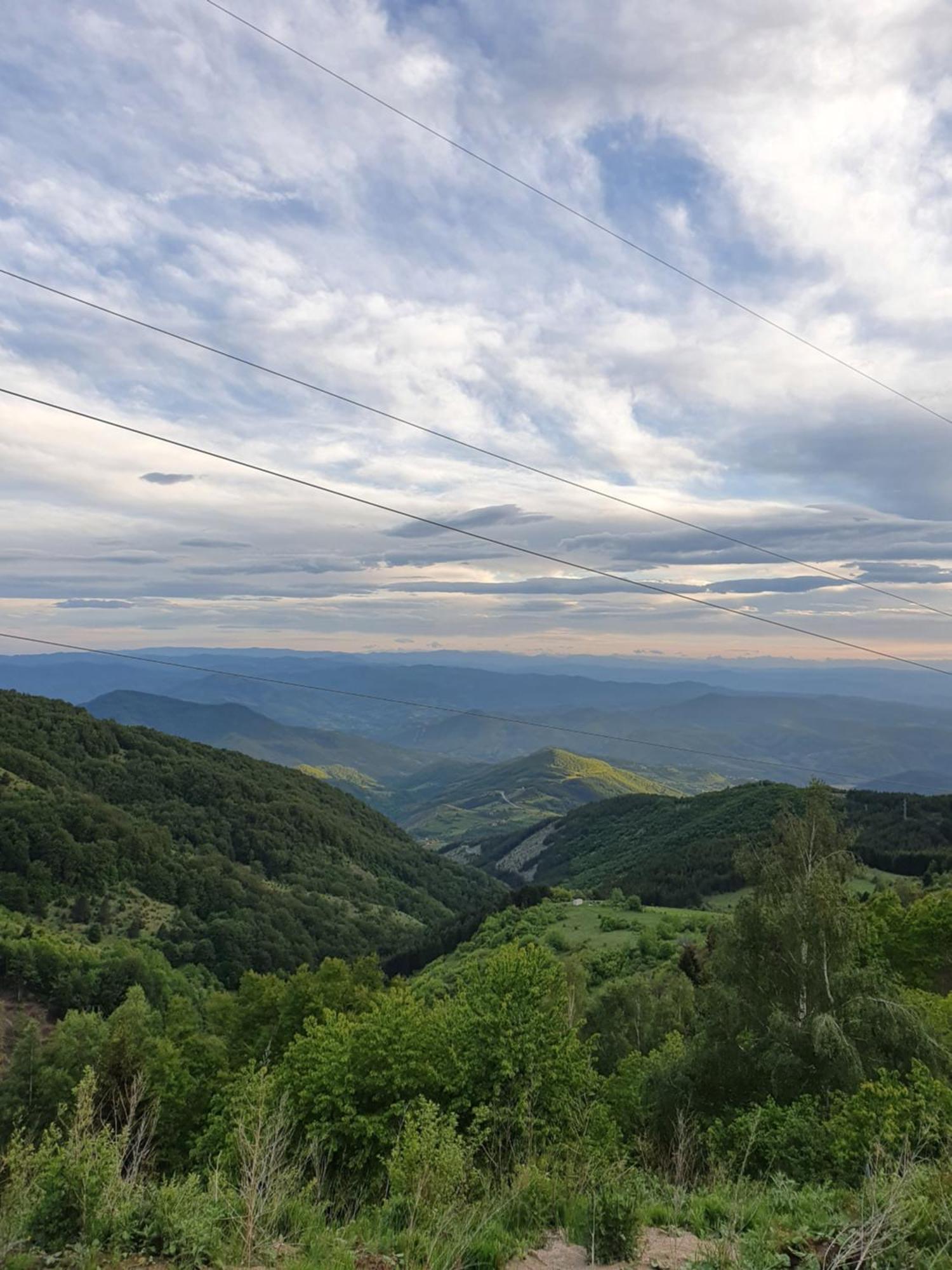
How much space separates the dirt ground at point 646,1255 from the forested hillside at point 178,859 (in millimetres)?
134992

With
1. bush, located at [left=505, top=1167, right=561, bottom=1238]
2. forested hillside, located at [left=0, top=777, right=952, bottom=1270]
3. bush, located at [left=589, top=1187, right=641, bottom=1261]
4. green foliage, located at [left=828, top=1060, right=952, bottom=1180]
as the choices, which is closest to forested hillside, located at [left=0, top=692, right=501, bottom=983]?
forested hillside, located at [left=0, top=777, right=952, bottom=1270]

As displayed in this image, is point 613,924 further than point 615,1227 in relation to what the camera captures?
Yes

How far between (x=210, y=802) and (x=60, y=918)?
240 ft

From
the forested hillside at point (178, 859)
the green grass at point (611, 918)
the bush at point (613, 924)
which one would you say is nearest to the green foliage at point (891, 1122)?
the green grass at point (611, 918)

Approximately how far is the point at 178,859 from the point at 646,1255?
172 meters

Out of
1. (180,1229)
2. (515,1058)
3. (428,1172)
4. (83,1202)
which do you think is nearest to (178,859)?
(515,1058)

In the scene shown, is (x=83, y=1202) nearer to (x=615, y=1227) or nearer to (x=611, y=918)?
(x=615, y=1227)

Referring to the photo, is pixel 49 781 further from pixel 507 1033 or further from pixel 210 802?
pixel 507 1033

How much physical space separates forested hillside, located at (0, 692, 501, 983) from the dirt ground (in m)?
135

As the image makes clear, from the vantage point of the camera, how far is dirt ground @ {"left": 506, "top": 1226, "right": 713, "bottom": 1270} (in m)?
9.08

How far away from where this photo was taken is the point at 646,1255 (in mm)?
9594

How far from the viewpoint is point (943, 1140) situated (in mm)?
14617

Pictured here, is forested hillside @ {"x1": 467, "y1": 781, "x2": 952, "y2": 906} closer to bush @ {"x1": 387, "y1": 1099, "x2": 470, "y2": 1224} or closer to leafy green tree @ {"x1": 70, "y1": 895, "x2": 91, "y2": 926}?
bush @ {"x1": 387, "y1": 1099, "x2": 470, "y2": 1224}

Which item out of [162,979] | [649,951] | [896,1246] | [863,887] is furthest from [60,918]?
[896,1246]
